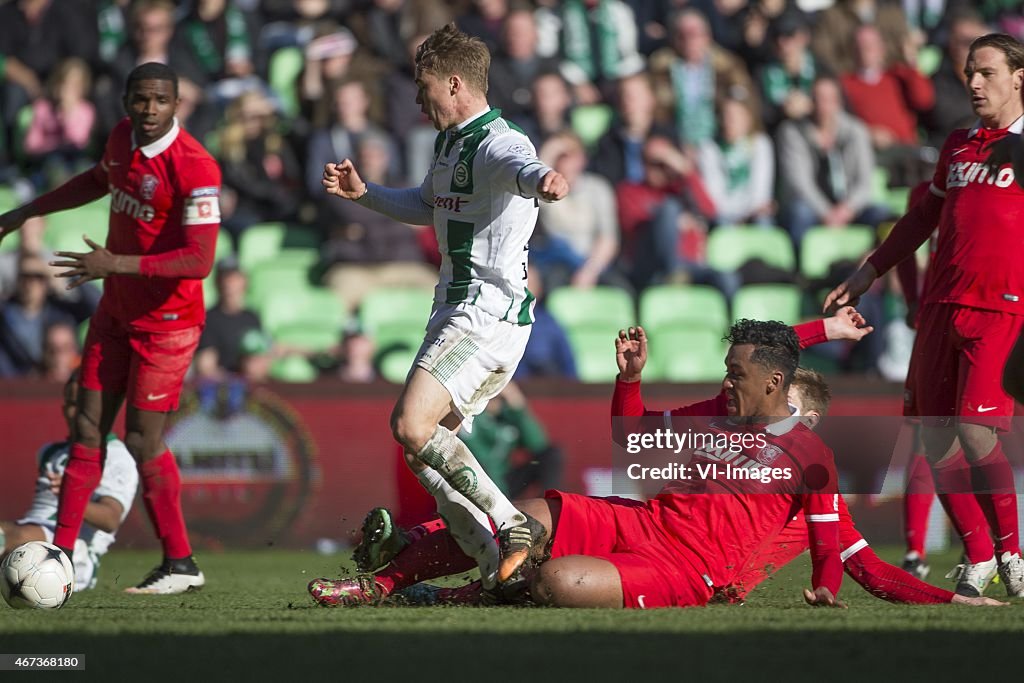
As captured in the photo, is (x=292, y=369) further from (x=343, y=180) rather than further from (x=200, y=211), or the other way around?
(x=343, y=180)

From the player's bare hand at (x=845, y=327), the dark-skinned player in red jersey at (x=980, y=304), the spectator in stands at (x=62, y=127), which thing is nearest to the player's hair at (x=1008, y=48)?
the dark-skinned player in red jersey at (x=980, y=304)

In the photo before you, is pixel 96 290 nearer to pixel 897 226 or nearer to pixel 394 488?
pixel 394 488

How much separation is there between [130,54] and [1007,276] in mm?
8691

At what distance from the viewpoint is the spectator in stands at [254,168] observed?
11.7 meters

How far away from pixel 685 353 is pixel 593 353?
0.72 metres

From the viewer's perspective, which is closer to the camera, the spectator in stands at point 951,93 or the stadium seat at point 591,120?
the stadium seat at point 591,120

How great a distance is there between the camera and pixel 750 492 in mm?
5098

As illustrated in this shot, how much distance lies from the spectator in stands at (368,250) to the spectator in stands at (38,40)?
2.84 metres

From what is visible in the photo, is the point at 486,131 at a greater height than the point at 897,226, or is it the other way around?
the point at 486,131

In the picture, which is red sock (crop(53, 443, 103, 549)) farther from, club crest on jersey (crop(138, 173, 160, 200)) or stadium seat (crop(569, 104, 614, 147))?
stadium seat (crop(569, 104, 614, 147))

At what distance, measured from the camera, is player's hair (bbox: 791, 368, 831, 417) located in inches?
216

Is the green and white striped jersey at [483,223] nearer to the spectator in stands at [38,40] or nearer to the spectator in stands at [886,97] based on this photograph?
the spectator in stands at [38,40]

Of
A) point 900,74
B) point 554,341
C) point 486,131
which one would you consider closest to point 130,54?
point 554,341

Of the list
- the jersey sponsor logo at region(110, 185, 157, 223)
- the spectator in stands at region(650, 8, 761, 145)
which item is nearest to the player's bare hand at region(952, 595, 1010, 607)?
the jersey sponsor logo at region(110, 185, 157, 223)
